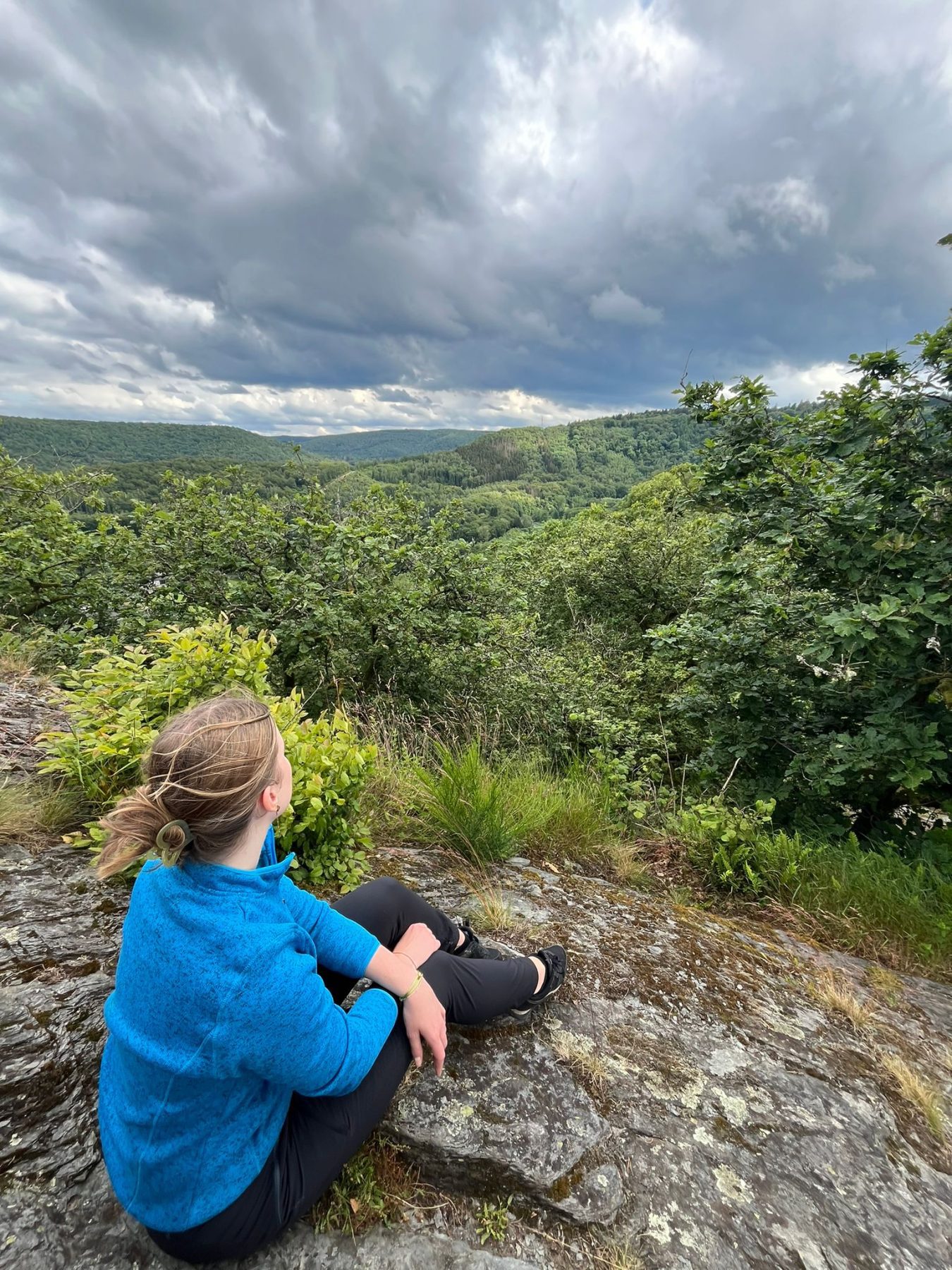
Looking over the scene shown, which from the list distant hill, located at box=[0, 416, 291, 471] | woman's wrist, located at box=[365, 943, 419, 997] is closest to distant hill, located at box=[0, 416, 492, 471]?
distant hill, located at box=[0, 416, 291, 471]

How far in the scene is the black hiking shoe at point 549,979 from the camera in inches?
92.4

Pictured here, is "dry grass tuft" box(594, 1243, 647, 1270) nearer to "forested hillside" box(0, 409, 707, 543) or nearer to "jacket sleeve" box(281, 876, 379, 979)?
"jacket sleeve" box(281, 876, 379, 979)

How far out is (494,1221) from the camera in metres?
1.67

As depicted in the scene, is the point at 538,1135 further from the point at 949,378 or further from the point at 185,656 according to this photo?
the point at 949,378

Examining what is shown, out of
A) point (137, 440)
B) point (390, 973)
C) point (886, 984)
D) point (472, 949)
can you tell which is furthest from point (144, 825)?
point (137, 440)

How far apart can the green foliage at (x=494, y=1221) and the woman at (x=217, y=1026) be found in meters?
0.46

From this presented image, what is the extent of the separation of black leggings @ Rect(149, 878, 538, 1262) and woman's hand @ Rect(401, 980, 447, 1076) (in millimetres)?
42

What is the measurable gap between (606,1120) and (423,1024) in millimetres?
785

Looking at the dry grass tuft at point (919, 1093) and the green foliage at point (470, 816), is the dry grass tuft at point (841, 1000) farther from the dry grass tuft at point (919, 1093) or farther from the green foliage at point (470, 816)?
the green foliage at point (470, 816)

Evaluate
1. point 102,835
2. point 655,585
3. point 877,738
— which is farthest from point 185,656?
point 655,585

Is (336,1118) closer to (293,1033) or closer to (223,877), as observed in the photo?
(293,1033)

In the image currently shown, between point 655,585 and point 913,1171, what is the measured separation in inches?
481

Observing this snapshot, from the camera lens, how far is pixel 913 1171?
1.94 meters

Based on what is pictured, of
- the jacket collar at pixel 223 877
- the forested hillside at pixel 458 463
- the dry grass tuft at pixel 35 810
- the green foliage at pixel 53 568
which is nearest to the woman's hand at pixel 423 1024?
the jacket collar at pixel 223 877
